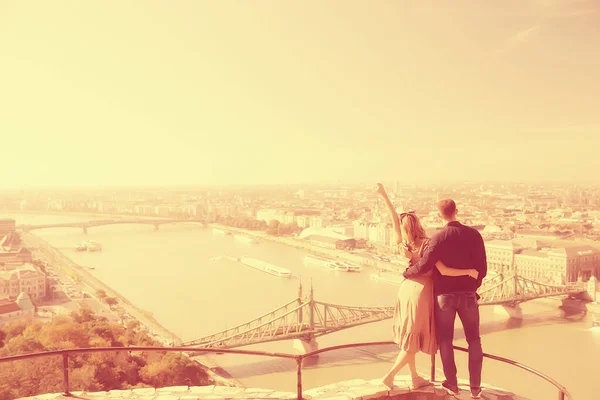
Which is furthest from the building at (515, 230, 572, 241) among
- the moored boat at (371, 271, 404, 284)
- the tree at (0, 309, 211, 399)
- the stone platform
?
the stone platform

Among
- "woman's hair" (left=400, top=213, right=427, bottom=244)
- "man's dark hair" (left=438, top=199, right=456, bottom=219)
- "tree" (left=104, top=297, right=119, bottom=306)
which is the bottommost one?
"tree" (left=104, top=297, right=119, bottom=306)

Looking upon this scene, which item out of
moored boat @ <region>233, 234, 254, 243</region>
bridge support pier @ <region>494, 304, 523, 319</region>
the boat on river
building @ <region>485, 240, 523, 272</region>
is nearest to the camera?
bridge support pier @ <region>494, 304, 523, 319</region>

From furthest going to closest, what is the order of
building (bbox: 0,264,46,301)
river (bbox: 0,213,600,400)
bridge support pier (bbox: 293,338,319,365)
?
1. building (bbox: 0,264,46,301)
2. bridge support pier (bbox: 293,338,319,365)
3. river (bbox: 0,213,600,400)

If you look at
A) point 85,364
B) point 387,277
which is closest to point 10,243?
point 387,277

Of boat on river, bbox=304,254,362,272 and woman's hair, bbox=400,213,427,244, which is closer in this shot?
woman's hair, bbox=400,213,427,244

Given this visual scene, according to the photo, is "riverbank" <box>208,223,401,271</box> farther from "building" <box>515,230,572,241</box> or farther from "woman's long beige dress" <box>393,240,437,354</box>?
"woman's long beige dress" <box>393,240,437,354</box>

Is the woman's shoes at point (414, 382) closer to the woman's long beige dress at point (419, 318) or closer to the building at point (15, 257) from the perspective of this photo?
the woman's long beige dress at point (419, 318)

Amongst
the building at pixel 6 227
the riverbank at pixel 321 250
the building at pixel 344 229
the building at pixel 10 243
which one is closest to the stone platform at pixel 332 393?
the riverbank at pixel 321 250
